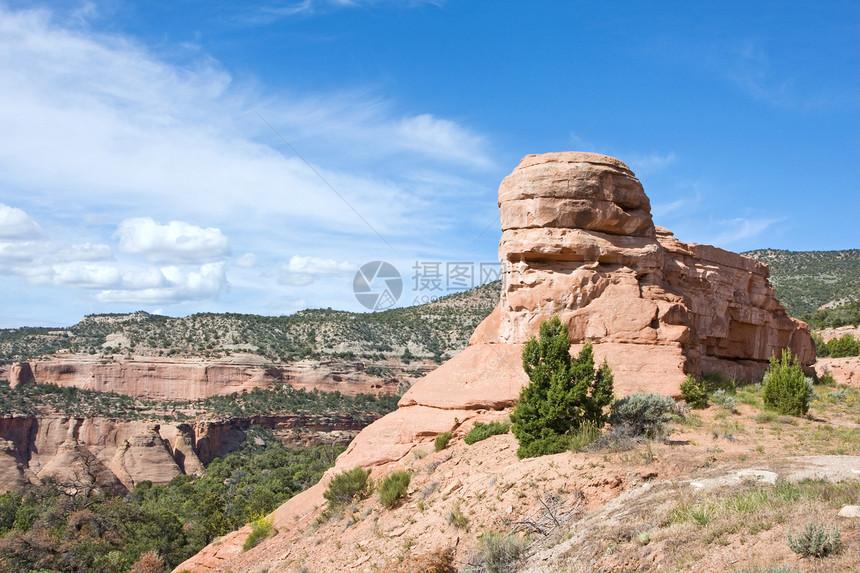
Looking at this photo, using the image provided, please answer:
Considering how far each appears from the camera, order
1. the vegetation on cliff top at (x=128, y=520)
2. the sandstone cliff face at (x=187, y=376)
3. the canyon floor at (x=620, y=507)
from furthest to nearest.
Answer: the sandstone cliff face at (x=187, y=376)
the vegetation on cliff top at (x=128, y=520)
the canyon floor at (x=620, y=507)

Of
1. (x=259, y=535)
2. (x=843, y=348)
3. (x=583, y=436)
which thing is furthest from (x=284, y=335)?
(x=583, y=436)

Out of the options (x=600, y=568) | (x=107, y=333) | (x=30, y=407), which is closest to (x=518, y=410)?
(x=600, y=568)

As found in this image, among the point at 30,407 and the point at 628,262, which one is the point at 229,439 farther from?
the point at 628,262

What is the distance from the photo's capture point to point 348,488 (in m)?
19.5

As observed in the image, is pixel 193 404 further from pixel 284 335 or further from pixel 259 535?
pixel 259 535

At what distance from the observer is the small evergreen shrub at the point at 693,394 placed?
20031 mm

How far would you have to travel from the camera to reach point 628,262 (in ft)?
75.3

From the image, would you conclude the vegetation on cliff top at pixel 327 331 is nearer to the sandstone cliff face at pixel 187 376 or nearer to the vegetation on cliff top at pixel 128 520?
the sandstone cliff face at pixel 187 376

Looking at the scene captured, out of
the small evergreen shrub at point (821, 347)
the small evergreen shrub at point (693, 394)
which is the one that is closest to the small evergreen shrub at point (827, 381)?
the small evergreen shrub at point (821, 347)

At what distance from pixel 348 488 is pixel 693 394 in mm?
9837

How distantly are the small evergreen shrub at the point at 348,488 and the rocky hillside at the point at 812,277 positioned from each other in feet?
175

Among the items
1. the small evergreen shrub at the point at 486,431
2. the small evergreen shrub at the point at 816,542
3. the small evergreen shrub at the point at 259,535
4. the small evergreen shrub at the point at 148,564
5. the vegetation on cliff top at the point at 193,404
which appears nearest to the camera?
the small evergreen shrub at the point at 816,542

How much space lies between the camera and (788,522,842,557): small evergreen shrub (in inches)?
319

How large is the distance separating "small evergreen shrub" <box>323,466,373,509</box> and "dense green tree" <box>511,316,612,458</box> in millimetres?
5022
